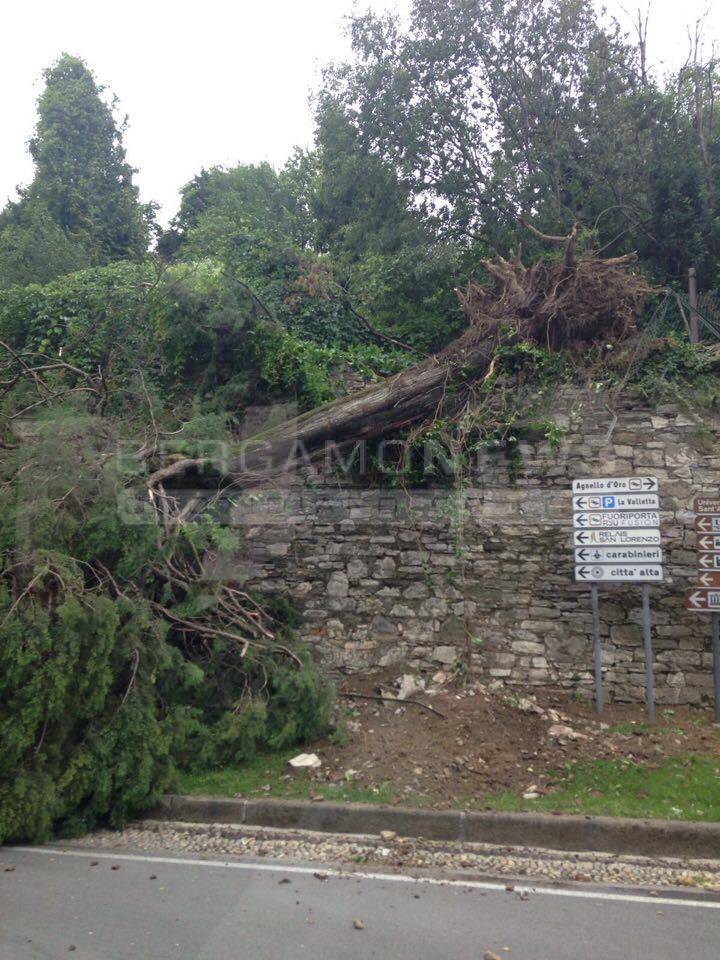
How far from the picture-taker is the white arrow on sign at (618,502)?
748 centimetres

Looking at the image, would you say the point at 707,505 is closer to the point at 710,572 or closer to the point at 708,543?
the point at 708,543

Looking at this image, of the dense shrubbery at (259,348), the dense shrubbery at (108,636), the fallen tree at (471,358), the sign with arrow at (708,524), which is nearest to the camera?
the dense shrubbery at (108,636)

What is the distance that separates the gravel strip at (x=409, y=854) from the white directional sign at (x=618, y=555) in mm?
2867

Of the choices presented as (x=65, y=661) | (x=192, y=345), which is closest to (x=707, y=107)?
(x=192, y=345)

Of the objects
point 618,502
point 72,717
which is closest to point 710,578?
point 618,502

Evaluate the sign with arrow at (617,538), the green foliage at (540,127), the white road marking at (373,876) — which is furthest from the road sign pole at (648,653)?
the green foliage at (540,127)

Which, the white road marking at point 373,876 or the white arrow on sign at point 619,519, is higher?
the white arrow on sign at point 619,519

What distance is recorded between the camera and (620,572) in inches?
296

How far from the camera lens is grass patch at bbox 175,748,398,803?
6.37 m

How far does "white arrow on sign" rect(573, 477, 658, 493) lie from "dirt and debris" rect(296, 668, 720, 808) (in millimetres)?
2189

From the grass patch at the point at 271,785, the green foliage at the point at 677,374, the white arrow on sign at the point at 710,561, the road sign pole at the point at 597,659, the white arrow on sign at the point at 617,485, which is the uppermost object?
the green foliage at the point at 677,374

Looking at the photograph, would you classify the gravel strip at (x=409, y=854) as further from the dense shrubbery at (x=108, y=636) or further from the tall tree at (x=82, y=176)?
the tall tree at (x=82, y=176)

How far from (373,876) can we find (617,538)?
4010 millimetres

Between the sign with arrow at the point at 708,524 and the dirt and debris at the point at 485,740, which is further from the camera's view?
the sign with arrow at the point at 708,524
